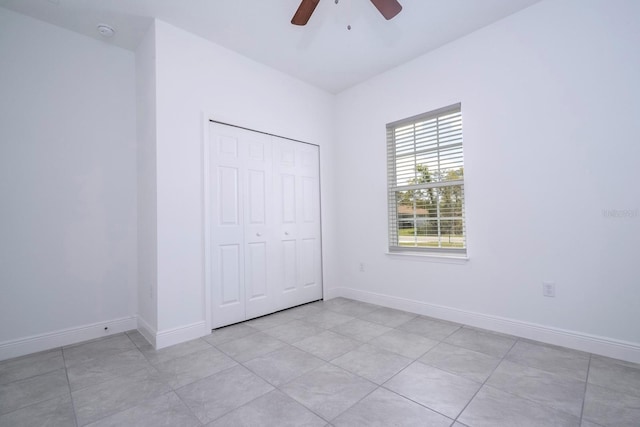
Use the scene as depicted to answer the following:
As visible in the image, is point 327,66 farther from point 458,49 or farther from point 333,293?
point 333,293

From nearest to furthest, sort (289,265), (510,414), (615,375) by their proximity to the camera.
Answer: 1. (510,414)
2. (615,375)
3. (289,265)

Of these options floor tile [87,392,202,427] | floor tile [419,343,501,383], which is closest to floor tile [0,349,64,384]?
floor tile [87,392,202,427]

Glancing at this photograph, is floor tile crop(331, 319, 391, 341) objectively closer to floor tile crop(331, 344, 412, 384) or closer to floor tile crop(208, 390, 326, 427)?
floor tile crop(331, 344, 412, 384)

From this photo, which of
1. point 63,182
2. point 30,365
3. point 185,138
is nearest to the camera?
point 30,365

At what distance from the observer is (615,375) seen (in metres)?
1.91

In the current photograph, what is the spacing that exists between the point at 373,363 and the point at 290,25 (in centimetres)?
309

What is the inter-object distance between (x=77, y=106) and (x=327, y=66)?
8.77ft

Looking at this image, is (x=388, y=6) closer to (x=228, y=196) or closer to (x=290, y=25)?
(x=290, y=25)

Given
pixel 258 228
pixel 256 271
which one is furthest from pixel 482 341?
pixel 258 228

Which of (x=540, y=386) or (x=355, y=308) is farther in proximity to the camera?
(x=355, y=308)

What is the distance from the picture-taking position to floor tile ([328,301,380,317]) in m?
3.38

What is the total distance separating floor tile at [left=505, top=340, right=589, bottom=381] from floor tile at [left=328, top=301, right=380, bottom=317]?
150 centimetres

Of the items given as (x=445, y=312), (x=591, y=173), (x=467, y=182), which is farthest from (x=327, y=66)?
(x=445, y=312)

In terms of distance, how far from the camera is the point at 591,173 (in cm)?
226
